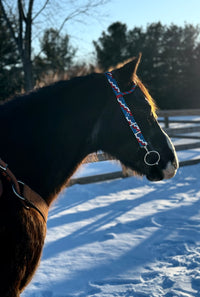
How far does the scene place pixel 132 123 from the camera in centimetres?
206

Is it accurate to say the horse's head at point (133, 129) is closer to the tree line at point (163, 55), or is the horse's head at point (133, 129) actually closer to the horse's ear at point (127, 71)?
the horse's ear at point (127, 71)

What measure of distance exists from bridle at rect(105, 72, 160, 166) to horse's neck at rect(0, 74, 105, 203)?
0.11 m

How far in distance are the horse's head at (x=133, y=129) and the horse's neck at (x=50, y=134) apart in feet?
0.33

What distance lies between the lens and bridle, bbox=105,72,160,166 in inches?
80.5

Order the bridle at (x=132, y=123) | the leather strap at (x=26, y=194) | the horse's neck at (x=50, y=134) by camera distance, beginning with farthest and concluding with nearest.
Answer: the bridle at (x=132, y=123) → the horse's neck at (x=50, y=134) → the leather strap at (x=26, y=194)

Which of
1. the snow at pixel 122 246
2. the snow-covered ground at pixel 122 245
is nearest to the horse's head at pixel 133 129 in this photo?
the snow-covered ground at pixel 122 245

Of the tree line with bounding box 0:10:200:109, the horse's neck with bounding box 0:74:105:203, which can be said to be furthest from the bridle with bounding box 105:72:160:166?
the tree line with bounding box 0:10:200:109

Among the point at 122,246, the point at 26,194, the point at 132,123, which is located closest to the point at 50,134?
the point at 26,194

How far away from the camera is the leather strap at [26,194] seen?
170 cm

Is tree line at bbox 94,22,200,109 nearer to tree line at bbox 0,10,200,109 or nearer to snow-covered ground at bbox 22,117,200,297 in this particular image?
tree line at bbox 0,10,200,109

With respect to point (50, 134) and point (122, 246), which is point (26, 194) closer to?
point (50, 134)

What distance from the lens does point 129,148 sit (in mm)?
2137

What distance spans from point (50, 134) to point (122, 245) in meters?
2.47

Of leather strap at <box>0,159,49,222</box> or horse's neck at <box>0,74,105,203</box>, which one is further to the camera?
horse's neck at <box>0,74,105,203</box>
